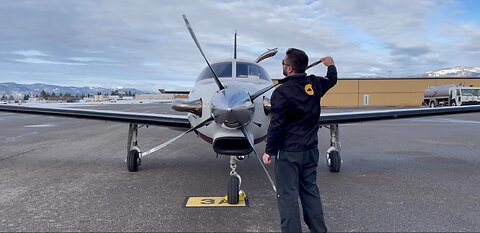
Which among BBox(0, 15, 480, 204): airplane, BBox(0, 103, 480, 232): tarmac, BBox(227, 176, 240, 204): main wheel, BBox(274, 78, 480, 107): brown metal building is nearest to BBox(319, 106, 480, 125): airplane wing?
BBox(0, 15, 480, 204): airplane

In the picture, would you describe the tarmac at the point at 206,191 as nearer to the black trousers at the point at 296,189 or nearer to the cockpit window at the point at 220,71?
the black trousers at the point at 296,189

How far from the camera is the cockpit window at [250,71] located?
6312 mm

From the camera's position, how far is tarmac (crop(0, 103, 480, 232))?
432 centimetres

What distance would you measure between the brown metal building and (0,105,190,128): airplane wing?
5155 centimetres

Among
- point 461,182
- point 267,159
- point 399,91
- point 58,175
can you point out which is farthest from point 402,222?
point 399,91

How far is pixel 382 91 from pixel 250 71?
55.9 metres

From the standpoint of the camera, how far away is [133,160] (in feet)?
23.9

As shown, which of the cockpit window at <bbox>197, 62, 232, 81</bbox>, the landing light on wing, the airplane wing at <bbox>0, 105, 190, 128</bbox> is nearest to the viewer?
the landing light on wing

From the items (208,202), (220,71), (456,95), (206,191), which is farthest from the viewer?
(456,95)

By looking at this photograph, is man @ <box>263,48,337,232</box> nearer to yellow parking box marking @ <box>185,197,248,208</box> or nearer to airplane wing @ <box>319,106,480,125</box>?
yellow parking box marking @ <box>185,197,248,208</box>

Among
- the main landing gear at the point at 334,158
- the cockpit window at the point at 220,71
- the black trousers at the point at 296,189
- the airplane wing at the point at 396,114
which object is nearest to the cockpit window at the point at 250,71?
the cockpit window at the point at 220,71

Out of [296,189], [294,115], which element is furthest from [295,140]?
[296,189]

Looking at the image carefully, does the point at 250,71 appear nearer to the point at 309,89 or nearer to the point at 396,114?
the point at 309,89

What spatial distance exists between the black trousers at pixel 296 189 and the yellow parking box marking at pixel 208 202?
160 cm
